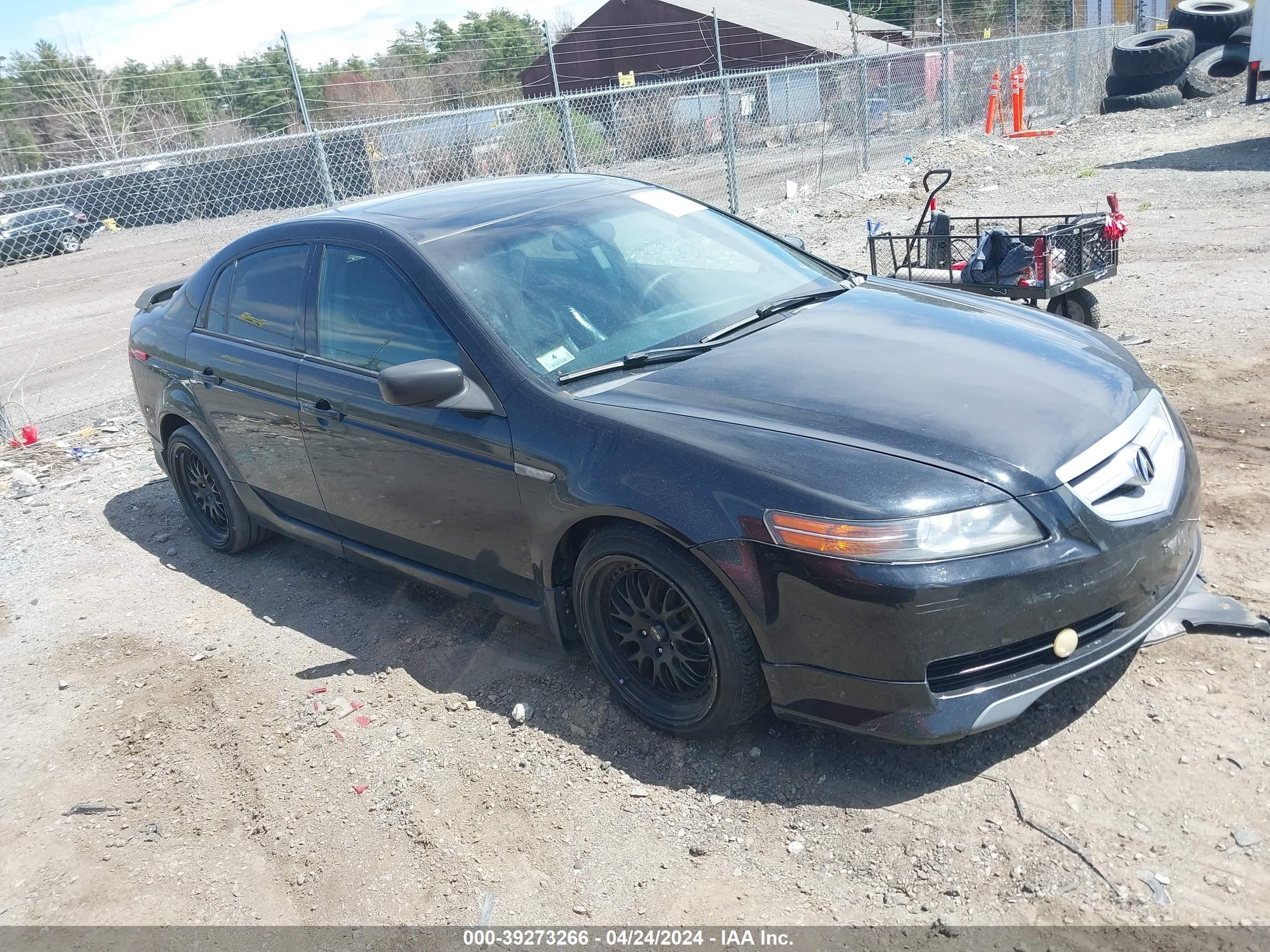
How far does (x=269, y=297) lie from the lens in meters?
4.54

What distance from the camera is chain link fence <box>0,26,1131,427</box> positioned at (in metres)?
11.5

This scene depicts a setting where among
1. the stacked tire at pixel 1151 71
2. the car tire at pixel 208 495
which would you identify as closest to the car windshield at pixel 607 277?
the car tire at pixel 208 495

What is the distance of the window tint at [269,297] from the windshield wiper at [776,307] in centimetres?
189

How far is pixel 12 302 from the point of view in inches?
637

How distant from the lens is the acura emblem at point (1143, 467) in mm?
2959

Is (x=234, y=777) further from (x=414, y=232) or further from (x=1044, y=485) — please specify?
(x=1044, y=485)

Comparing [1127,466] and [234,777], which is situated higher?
[1127,466]

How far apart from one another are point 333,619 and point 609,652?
1.76 meters

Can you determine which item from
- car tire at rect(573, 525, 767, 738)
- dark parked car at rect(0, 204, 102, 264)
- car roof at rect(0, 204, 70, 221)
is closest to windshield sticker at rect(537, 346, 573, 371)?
car tire at rect(573, 525, 767, 738)

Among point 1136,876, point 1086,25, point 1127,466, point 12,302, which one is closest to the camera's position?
point 1136,876

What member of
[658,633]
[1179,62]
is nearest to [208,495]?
[658,633]

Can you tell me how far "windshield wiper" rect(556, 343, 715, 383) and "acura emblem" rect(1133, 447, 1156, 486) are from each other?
1433 millimetres

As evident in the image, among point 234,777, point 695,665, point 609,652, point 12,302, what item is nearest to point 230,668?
point 234,777

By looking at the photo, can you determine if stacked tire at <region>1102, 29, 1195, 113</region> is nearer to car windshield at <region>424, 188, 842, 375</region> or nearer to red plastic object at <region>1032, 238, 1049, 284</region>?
red plastic object at <region>1032, 238, 1049, 284</region>
